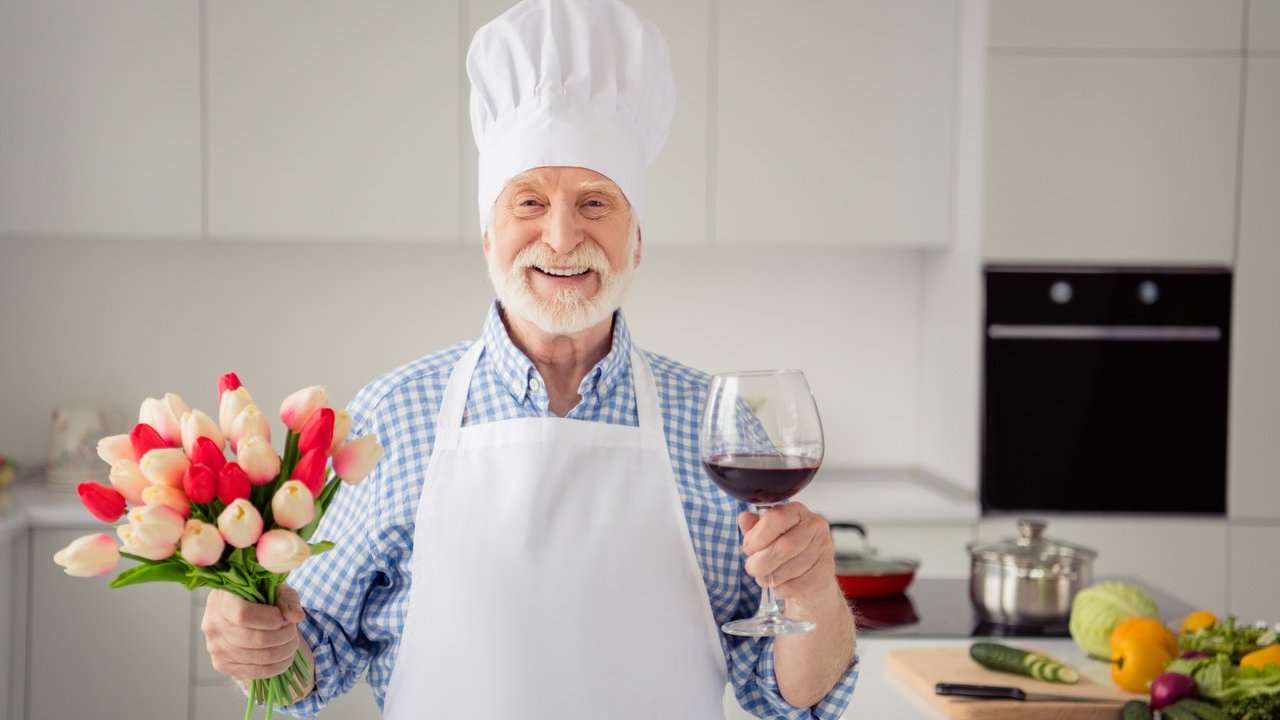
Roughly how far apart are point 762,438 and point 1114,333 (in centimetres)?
219

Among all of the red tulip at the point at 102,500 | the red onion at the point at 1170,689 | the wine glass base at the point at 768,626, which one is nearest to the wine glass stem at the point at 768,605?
the wine glass base at the point at 768,626

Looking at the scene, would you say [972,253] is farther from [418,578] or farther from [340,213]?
[418,578]

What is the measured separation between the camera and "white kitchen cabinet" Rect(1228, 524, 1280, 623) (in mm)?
3016

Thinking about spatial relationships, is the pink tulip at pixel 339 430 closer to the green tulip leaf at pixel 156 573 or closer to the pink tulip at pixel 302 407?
the pink tulip at pixel 302 407

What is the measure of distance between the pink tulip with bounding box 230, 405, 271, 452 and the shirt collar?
0.47 meters

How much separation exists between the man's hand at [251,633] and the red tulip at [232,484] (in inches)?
5.9

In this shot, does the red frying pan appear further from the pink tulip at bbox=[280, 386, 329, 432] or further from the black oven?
the pink tulip at bbox=[280, 386, 329, 432]

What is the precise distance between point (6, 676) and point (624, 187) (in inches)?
87.8

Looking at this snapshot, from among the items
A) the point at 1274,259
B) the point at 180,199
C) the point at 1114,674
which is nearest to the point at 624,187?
the point at 1114,674

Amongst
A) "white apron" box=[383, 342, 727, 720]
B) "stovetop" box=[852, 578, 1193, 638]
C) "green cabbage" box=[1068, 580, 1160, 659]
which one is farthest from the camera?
"stovetop" box=[852, 578, 1193, 638]

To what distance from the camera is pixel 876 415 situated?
365cm

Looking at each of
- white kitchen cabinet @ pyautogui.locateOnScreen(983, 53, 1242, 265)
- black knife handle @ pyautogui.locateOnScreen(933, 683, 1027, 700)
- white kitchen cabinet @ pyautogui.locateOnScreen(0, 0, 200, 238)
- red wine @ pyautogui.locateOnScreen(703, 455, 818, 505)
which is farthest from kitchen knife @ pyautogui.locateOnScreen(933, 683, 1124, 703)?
white kitchen cabinet @ pyautogui.locateOnScreen(0, 0, 200, 238)

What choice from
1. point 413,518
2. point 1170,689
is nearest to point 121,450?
point 413,518

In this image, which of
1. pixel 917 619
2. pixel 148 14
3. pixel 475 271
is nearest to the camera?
pixel 917 619
